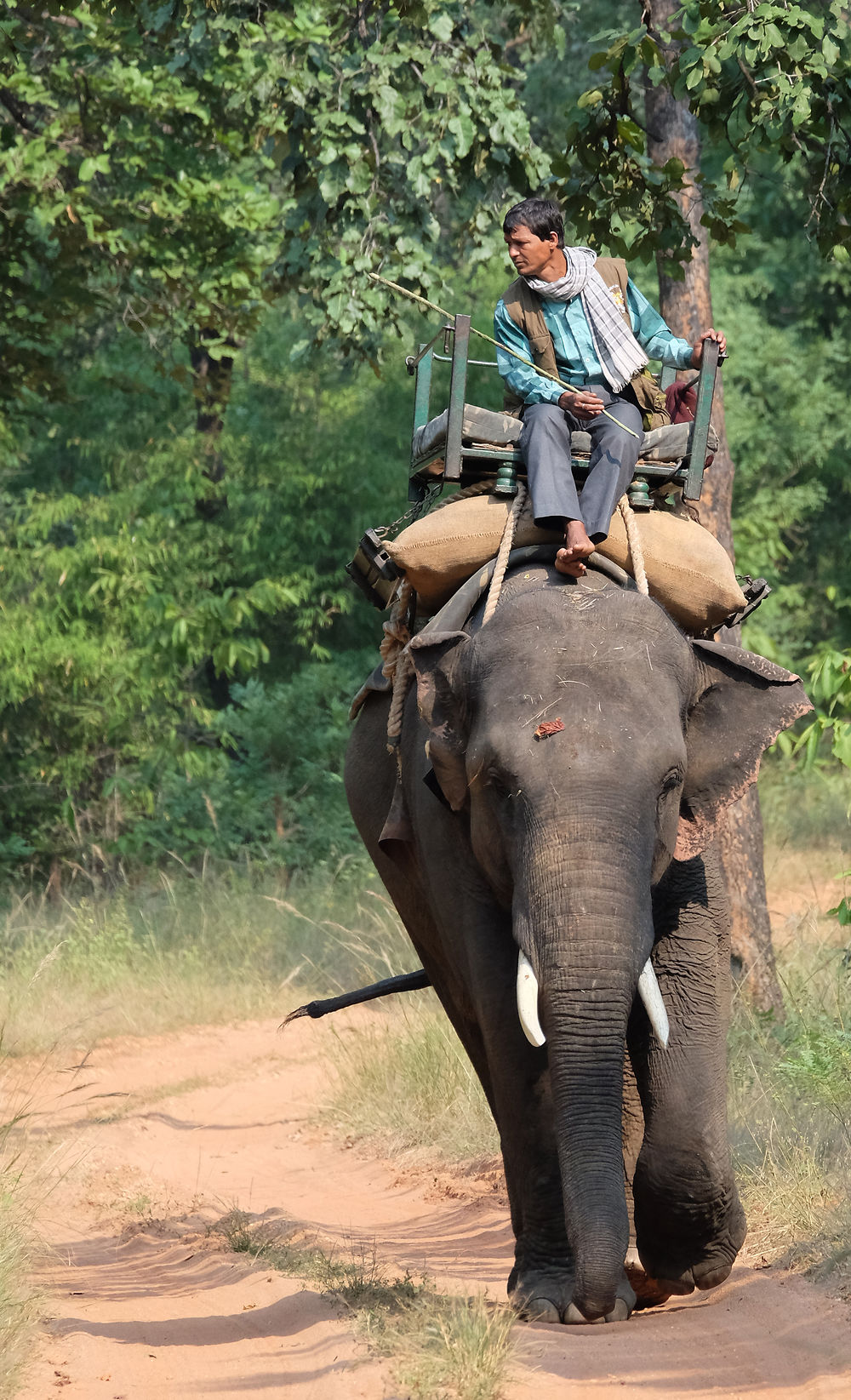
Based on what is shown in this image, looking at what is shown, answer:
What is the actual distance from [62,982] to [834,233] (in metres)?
7.21

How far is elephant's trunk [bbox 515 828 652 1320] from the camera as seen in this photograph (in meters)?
4.27

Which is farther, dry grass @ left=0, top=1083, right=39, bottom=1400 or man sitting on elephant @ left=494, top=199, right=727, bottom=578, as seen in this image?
man sitting on elephant @ left=494, top=199, right=727, bottom=578

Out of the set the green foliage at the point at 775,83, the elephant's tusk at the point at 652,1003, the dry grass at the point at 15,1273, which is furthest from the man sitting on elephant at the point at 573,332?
the dry grass at the point at 15,1273

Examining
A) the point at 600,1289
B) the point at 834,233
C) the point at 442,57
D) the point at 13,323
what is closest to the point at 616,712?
the point at 600,1289

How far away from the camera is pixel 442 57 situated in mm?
10047

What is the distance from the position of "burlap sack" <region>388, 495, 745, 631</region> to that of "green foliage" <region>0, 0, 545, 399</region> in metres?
4.11

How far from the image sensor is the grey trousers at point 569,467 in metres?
5.02

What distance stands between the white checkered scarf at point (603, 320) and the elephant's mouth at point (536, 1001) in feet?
7.07

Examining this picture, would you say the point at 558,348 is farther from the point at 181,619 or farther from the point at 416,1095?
the point at 181,619

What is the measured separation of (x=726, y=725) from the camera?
514cm

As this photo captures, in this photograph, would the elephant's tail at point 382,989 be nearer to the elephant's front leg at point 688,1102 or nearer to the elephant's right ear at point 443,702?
the elephant's front leg at point 688,1102

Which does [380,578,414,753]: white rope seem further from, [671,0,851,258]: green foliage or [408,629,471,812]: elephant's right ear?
[671,0,851,258]: green foliage

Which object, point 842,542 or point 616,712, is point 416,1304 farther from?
point 842,542

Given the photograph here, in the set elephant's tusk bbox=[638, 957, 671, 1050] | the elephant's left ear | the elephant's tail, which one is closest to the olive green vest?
the elephant's left ear
